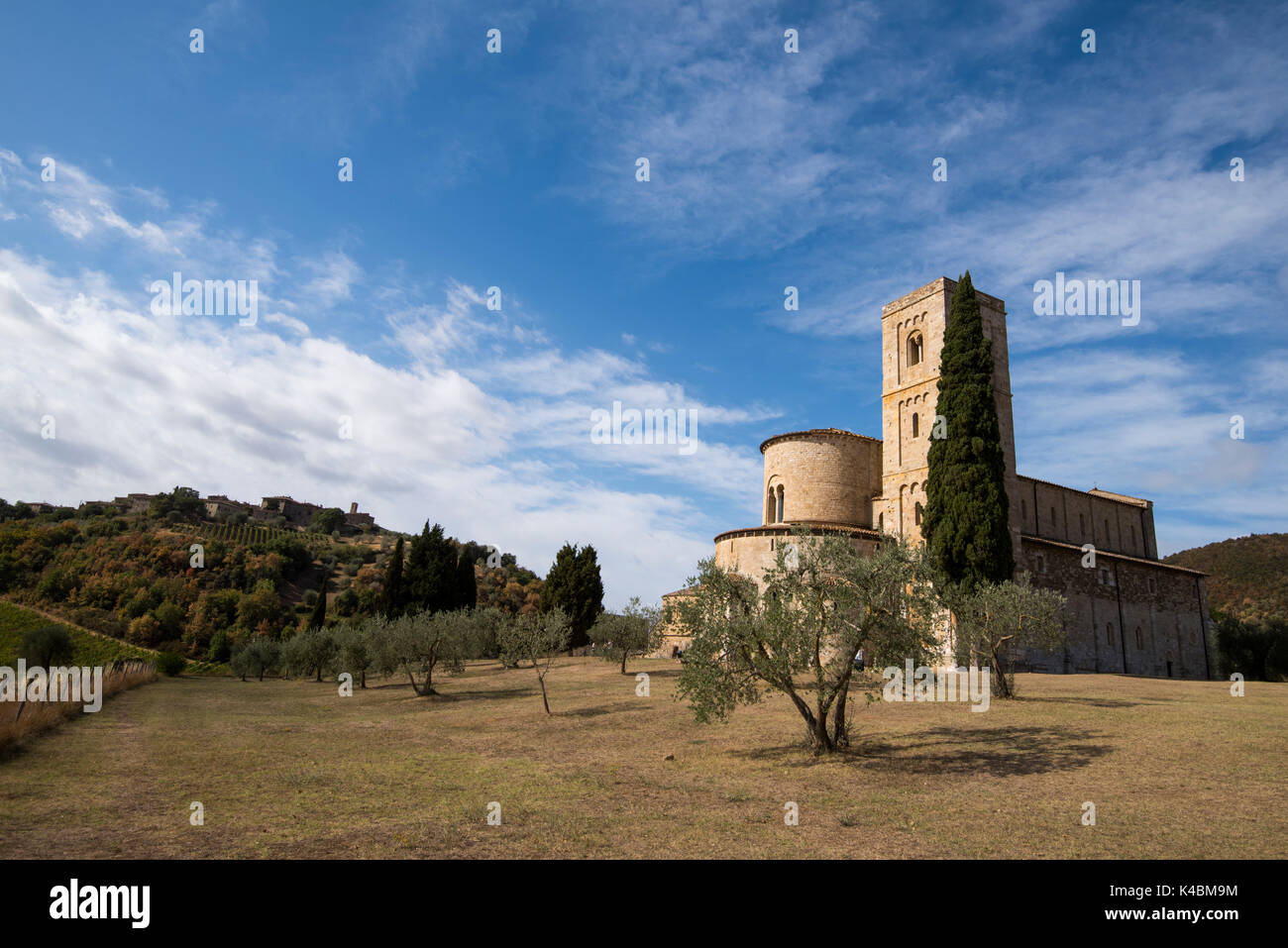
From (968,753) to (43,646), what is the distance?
140 ft

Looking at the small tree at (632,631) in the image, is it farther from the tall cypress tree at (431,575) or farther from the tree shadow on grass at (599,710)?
the tall cypress tree at (431,575)

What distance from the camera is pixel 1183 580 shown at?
44656 mm

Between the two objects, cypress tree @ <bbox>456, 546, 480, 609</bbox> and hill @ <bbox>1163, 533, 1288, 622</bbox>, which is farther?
hill @ <bbox>1163, 533, 1288, 622</bbox>

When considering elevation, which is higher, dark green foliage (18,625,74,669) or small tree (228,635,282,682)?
dark green foliage (18,625,74,669)

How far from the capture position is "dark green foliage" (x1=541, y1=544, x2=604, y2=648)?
4841 cm

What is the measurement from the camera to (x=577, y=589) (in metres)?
48.7

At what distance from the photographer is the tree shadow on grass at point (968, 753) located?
44.3 ft

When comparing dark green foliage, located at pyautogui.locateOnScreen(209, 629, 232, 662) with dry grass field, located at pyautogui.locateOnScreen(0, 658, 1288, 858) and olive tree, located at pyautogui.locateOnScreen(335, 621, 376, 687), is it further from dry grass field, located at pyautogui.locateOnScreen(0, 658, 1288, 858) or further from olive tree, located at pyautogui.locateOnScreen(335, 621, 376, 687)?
dry grass field, located at pyautogui.locateOnScreen(0, 658, 1288, 858)

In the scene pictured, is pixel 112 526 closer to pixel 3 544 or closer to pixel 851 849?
pixel 3 544

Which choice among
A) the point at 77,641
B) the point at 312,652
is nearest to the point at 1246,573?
the point at 312,652

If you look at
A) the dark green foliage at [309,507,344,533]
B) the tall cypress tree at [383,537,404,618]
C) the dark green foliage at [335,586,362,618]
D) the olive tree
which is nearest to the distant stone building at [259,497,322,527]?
the dark green foliage at [309,507,344,533]

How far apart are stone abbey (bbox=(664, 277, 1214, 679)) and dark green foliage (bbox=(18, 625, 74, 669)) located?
3256 centimetres

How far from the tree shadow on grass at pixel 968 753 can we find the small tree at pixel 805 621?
132cm
